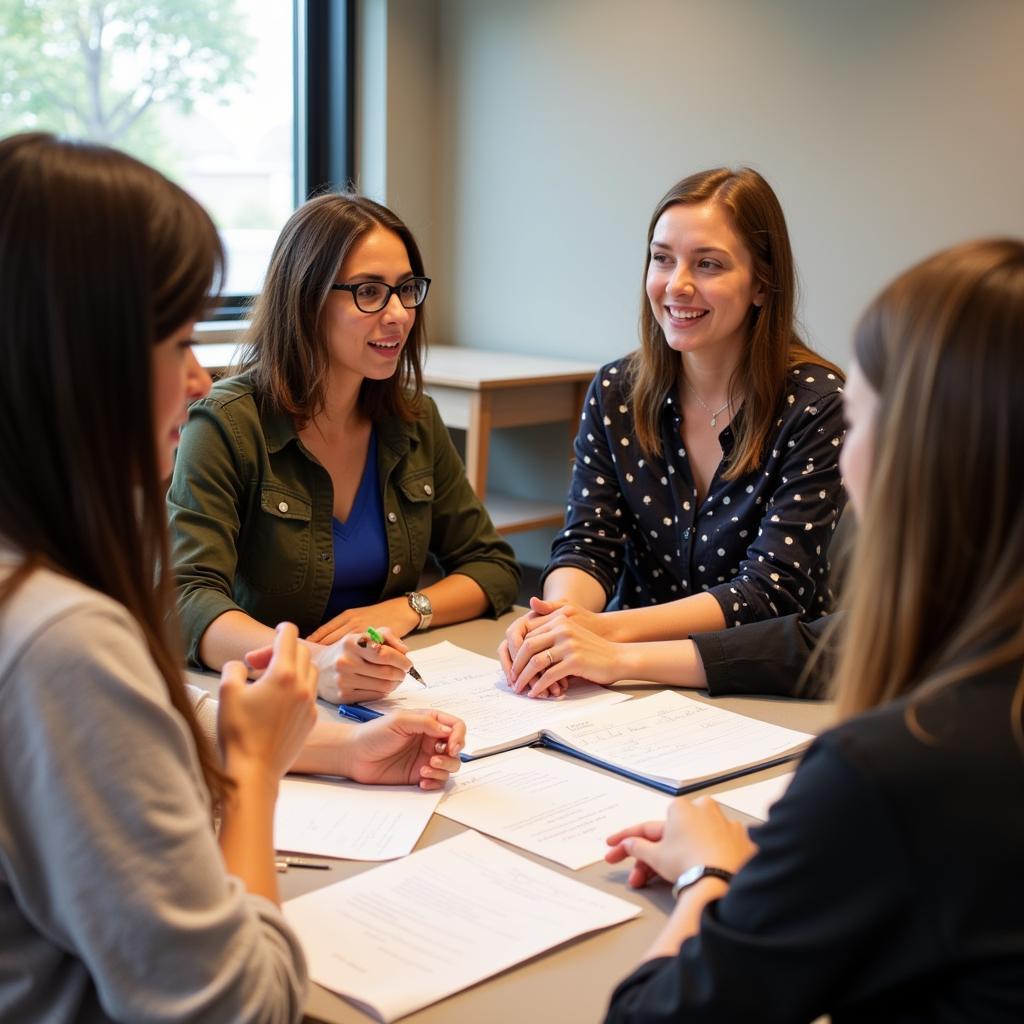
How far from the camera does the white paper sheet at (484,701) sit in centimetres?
155

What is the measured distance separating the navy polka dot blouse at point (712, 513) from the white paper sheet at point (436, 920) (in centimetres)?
88

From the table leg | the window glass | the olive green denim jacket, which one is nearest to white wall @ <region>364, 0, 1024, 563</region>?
the window glass

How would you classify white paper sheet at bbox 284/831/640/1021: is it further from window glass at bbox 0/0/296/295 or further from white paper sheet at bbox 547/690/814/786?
window glass at bbox 0/0/296/295

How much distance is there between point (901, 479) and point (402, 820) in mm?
698

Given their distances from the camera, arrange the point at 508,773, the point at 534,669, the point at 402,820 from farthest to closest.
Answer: the point at 534,669, the point at 508,773, the point at 402,820

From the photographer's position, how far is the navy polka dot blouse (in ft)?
6.66

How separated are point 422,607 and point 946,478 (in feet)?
4.13

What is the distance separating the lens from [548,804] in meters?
1.37

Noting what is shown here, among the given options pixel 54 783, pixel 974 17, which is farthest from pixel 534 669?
pixel 974 17

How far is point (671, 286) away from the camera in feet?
7.07

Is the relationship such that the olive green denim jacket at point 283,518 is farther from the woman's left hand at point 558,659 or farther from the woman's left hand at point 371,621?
the woman's left hand at point 558,659

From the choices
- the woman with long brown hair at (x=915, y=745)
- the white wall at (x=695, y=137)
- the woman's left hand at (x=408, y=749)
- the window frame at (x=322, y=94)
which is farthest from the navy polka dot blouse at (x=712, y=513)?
the window frame at (x=322, y=94)

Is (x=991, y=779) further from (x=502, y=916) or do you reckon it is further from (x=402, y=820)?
(x=402, y=820)

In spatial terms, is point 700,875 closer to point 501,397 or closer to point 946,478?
point 946,478
